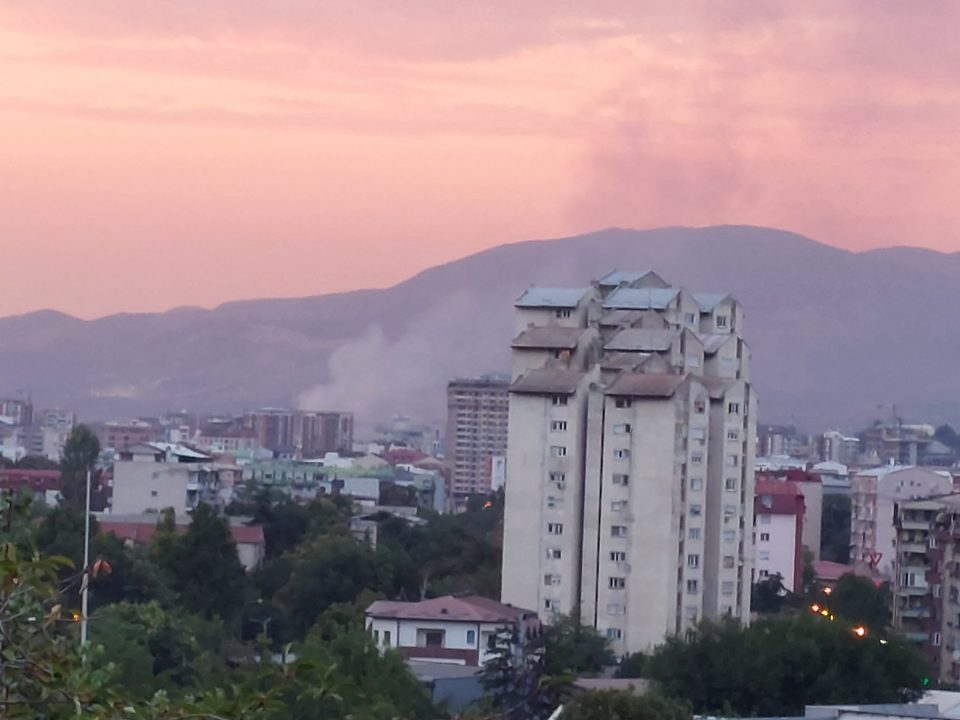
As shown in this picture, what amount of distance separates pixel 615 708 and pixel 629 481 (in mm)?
19536

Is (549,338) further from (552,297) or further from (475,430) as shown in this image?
(475,430)

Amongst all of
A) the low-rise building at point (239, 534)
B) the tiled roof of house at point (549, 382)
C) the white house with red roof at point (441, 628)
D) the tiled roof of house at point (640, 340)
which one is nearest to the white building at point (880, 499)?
the low-rise building at point (239, 534)

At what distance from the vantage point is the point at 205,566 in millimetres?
36219

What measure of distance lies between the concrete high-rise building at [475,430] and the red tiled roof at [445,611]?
261 ft

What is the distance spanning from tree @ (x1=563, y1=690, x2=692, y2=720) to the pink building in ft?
108

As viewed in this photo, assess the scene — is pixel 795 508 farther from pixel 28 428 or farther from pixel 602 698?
pixel 28 428

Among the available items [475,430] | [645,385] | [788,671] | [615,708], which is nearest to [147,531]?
[645,385]

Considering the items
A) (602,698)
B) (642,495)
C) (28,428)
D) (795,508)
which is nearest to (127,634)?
(602,698)

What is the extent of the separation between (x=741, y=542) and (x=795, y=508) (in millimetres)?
16638

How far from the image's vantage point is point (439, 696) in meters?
24.9

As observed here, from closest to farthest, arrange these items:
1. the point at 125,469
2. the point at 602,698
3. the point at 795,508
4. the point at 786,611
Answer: the point at 602,698
the point at 786,611
the point at 795,508
the point at 125,469

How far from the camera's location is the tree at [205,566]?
118 ft

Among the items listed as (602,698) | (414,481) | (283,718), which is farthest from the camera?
(414,481)

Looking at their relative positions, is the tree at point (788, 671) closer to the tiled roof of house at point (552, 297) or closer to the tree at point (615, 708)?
the tree at point (615, 708)
